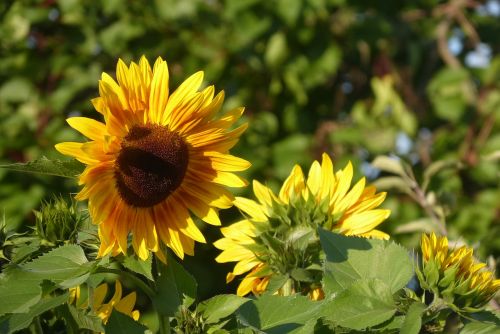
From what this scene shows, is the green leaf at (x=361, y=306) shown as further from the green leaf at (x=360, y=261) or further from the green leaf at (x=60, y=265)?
the green leaf at (x=60, y=265)

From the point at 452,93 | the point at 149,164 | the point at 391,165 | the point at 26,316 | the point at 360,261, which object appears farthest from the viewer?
the point at 452,93

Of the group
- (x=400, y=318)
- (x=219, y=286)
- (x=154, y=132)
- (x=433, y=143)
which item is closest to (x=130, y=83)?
(x=154, y=132)

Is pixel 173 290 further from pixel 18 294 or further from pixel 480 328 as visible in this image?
pixel 480 328

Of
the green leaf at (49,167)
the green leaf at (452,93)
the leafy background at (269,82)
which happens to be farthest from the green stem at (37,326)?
the green leaf at (452,93)

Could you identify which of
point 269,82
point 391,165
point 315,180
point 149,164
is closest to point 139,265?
point 149,164

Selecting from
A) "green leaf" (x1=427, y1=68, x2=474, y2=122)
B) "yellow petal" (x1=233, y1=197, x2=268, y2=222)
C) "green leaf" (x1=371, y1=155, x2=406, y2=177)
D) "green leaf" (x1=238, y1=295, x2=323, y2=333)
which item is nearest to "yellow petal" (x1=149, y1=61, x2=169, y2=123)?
"yellow petal" (x1=233, y1=197, x2=268, y2=222)
